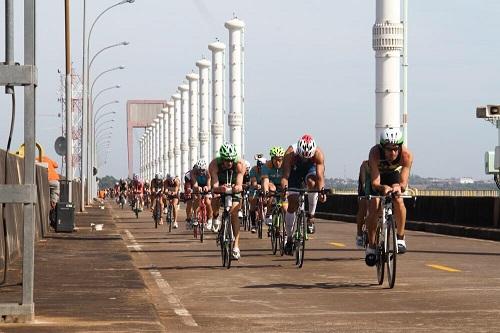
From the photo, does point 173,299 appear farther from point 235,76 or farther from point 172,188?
point 235,76

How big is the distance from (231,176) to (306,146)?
1.66 metres

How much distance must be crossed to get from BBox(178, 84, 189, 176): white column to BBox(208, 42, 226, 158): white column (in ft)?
85.9

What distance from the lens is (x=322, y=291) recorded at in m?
15.5

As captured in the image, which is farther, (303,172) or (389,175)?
(303,172)

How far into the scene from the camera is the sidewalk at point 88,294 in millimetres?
11391

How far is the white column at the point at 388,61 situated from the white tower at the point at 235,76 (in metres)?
32.6

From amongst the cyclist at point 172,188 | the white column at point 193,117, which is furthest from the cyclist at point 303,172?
the white column at point 193,117

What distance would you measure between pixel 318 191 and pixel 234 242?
1529 millimetres

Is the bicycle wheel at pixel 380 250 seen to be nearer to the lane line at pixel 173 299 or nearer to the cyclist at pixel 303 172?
the lane line at pixel 173 299

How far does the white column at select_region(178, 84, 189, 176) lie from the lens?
153875 millimetres

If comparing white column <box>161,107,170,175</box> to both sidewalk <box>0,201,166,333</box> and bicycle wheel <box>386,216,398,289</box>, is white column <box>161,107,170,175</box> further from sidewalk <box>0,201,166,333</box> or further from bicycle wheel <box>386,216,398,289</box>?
bicycle wheel <box>386,216,398,289</box>

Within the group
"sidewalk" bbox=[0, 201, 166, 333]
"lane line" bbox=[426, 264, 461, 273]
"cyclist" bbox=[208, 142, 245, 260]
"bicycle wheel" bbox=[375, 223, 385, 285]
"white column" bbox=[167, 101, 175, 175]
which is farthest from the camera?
"white column" bbox=[167, 101, 175, 175]

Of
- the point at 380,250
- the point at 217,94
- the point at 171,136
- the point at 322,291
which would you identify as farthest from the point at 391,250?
the point at 171,136

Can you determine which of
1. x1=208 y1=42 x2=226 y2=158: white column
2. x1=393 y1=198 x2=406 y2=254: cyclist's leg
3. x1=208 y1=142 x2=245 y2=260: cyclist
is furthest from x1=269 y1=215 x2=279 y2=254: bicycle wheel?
x1=208 y1=42 x2=226 y2=158: white column
